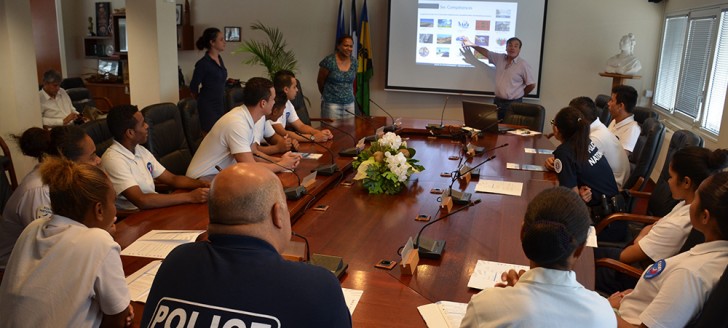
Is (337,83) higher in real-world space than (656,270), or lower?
higher

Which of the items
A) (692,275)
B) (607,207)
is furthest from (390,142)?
(692,275)

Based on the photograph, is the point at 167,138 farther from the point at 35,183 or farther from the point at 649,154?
the point at 649,154

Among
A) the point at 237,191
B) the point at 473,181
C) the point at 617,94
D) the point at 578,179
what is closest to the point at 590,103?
the point at 617,94

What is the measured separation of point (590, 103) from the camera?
4148mm

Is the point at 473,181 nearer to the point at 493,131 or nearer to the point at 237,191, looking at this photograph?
the point at 493,131

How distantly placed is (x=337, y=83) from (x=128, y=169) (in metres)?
3.34

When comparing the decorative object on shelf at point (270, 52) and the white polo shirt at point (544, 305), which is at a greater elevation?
Result: the decorative object on shelf at point (270, 52)

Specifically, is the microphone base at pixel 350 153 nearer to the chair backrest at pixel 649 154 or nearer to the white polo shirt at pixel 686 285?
the chair backrest at pixel 649 154

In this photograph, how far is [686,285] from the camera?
1792 millimetres

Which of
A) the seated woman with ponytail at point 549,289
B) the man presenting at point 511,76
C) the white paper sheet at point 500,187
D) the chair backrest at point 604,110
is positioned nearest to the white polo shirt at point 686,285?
the seated woman with ponytail at point 549,289

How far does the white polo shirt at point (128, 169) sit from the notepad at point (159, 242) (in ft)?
1.85

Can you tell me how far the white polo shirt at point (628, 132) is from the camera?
14.8ft

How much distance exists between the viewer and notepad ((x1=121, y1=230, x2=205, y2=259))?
226 cm

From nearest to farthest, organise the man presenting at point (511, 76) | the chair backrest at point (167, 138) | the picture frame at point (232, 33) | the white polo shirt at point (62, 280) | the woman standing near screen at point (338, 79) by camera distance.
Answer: the white polo shirt at point (62, 280) → the chair backrest at point (167, 138) → the woman standing near screen at point (338, 79) → the man presenting at point (511, 76) → the picture frame at point (232, 33)
